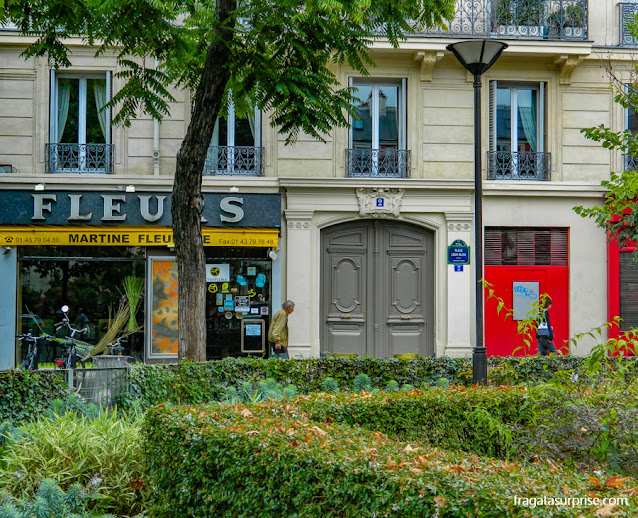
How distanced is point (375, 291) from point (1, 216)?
318 inches

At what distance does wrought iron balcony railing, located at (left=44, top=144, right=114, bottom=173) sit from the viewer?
16375 millimetres

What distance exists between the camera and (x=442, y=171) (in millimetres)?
17156

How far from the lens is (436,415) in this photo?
5.93m

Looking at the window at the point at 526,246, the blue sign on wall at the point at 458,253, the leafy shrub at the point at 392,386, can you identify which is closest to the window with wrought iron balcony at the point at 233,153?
the blue sign on wall at the point at 458,253

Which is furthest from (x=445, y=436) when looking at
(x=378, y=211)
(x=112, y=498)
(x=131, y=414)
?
(x=378, y=211)

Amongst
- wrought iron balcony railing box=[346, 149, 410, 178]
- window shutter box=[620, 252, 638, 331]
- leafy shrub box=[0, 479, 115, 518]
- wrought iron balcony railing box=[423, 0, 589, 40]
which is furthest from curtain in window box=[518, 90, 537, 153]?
leafy shrub box=[0, 479, 115, 518]

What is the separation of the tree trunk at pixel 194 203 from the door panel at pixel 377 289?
751 centimetres

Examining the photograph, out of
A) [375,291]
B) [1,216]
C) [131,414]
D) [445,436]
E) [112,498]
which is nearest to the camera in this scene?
[112,498]

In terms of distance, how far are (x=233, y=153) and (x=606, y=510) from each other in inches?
576

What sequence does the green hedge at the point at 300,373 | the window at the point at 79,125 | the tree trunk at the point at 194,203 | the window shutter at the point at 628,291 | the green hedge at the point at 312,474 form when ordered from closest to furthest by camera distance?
the green hedge at the point at 312,474 → the green hedge at the point at 300,373 → the tree trunk at the point at 194,203 → the window at the point at 79,125 → the window shutter at the point at 628,291

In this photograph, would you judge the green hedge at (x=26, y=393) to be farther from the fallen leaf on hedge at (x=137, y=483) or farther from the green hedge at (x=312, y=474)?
the green hedge at (x=312, y=474)

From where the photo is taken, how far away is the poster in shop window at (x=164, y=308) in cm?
1650

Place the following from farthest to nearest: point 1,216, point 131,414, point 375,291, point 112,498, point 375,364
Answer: point 375,291 → point 1,216 → point 375,364 → point 131,414 → point 112,498

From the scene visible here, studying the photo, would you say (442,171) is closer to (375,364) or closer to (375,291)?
(375,291)
